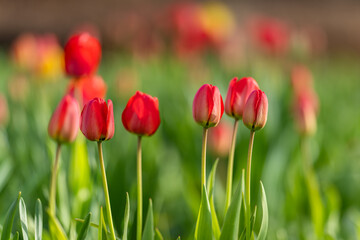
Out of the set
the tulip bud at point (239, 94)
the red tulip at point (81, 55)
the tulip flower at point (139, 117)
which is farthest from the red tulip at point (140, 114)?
the red tulip at point (81, 55)

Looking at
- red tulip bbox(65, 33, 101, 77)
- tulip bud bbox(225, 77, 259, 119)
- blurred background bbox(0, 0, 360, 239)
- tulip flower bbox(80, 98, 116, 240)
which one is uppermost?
red tulip bbox(65, 33, 101, 77)

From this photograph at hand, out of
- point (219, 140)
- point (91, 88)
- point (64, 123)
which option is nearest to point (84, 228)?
point (64, 123)

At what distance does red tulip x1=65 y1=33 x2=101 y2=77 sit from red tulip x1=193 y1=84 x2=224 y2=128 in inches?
16.1

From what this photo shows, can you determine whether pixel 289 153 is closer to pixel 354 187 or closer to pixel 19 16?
pixel 354 187

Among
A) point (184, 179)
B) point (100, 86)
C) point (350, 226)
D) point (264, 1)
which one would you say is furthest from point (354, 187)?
point (264, 1)

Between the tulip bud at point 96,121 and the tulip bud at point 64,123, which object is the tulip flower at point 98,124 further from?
the tulip bud at point 64,123

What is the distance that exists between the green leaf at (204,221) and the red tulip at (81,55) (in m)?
0.50

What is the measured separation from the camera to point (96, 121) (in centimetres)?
71

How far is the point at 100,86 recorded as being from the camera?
1.13 metres

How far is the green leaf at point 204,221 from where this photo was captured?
0.73 metres

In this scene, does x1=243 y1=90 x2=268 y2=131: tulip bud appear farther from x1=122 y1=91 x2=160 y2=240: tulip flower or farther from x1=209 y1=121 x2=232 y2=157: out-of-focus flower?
x1=209 y1=121 x2=232 y2=157: out-of-focus flower

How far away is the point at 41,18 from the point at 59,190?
6.89 metres

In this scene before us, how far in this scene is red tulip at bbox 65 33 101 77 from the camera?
3.54ft

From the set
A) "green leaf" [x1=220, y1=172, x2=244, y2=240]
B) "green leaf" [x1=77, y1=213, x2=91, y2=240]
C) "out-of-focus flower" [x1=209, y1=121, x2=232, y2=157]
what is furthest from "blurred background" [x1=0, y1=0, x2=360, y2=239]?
"green leaf" [x1=77, y1=213, x2=91, y2=240]
